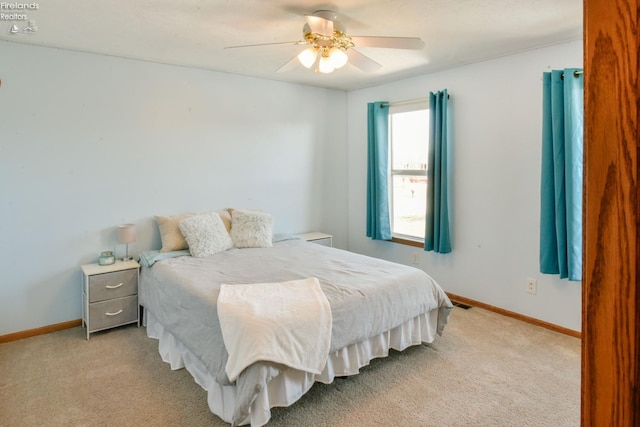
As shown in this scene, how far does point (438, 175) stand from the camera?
12.9 feet

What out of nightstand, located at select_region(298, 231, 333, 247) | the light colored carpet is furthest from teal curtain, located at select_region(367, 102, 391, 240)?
the light colored carpet

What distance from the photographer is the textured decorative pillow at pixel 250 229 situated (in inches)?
149

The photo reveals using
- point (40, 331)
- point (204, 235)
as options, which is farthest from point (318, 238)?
point (40, 331)

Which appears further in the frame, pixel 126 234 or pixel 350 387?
pixel 126 234

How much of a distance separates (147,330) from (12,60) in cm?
239

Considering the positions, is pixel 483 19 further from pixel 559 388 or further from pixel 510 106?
pixel 559 388

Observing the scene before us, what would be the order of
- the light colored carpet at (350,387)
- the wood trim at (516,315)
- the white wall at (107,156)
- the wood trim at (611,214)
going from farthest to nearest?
the wood trim at (516,315)
the white wall at (107,156)
the light colored carpet at (350,387)
the wood trim at (611,214)

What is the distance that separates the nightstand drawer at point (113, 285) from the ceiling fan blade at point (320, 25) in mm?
2447

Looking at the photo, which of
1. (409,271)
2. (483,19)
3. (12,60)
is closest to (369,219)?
(409,271)

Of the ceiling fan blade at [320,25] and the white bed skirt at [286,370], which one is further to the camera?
the ceiling fan blade at [320,25]

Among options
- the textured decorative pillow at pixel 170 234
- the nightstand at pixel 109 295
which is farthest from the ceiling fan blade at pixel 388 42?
the nightstand at pixel 109 295

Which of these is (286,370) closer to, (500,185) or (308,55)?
(308,55)

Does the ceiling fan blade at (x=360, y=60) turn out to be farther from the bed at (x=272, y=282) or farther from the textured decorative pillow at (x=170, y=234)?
the textured decorative pillow at (x=170, y=234)

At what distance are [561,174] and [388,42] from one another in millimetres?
1742
